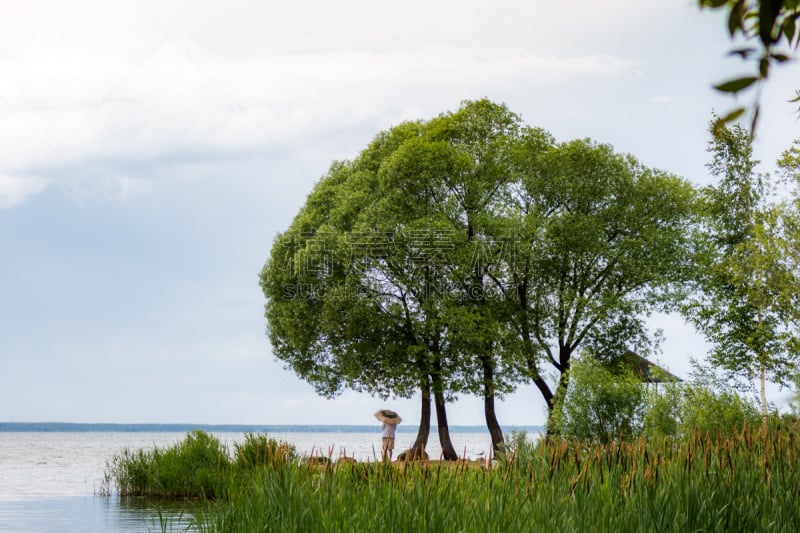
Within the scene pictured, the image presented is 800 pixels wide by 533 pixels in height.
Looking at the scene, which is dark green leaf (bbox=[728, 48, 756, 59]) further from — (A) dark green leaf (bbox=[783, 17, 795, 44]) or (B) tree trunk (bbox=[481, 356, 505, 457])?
(B) tree trunk (bbox=[481, 356, 505, 457])

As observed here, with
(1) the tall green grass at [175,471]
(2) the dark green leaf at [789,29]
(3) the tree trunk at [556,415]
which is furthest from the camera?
(3) the tree trunk at [556,415]

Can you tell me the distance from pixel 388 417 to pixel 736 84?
21743mm

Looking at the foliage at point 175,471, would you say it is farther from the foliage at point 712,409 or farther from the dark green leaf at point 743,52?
the dark green leaf at point 743,52

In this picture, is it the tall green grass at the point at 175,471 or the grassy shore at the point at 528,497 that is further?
the tall green grass at the point at 175,471

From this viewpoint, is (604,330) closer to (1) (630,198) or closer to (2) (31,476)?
(1) (630,198)

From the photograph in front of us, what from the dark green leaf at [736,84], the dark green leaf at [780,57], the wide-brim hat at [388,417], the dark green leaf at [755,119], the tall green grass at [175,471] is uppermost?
the dark green leaf at [780,57]

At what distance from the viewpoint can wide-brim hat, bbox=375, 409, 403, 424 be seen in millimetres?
22594

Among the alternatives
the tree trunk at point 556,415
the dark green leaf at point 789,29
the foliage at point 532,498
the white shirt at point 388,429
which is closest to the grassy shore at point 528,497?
the foliage at point 532,498

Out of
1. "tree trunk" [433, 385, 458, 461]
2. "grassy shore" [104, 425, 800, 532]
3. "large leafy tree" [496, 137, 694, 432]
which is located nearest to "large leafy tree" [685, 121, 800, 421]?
"large leafy tree" [496, 137, 694, 432]

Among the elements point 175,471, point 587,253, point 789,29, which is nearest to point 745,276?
point 587,253

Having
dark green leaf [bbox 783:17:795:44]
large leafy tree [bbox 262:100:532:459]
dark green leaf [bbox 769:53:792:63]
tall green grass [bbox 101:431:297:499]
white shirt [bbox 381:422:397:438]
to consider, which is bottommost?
tall green grass [bbox 101:431:297:499]

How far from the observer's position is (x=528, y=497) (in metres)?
5.89

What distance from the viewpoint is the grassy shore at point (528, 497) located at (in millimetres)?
5449

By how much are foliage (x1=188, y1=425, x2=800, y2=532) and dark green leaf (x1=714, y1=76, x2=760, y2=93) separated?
4030 millimetres
